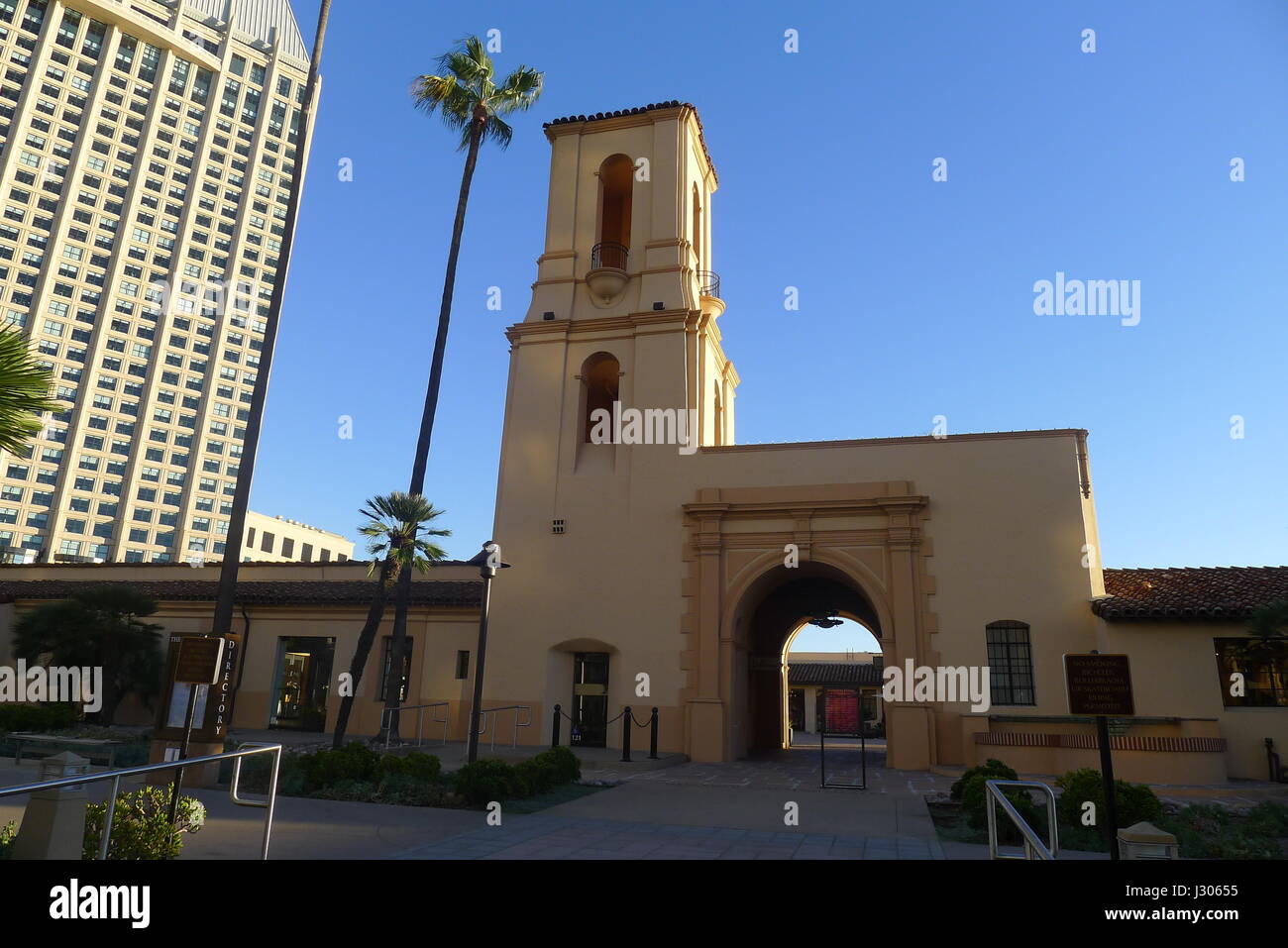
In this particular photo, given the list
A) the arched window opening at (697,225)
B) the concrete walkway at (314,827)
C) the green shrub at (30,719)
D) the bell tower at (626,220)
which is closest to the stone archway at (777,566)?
the bell tower at (626,220)

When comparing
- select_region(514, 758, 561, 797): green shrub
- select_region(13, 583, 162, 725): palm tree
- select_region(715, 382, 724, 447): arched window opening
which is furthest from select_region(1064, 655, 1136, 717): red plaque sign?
select_region(13, 583, 162, 725): palm tree

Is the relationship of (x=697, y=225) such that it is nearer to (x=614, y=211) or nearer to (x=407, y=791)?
(x=614, y=211)

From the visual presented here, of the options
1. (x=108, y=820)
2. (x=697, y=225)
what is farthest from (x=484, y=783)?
(x=697, y=225)

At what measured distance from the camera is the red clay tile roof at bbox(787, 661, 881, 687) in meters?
44.5

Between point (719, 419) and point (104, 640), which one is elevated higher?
point (719, 419)

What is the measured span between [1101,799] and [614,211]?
22540mm

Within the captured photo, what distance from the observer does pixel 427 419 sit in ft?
68.9

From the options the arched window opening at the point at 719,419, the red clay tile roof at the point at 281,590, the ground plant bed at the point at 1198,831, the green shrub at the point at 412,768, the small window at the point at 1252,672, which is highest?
the arched window opening at the point at 719,419

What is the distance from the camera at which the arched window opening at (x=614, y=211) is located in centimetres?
2452

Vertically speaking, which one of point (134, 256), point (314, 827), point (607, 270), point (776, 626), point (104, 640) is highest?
point (134, 256)

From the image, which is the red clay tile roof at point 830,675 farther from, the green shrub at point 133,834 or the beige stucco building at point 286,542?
the beige stucco building at point 286,542

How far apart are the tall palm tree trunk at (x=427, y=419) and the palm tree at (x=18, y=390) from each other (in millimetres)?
10679

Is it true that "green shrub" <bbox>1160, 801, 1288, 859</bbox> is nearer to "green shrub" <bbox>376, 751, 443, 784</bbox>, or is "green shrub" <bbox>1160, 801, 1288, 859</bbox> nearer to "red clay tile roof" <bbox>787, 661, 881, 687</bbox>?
"green shrub" <bbox>376, 751, 443, 784</bbox>

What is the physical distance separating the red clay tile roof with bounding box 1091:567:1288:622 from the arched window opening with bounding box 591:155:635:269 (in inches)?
624
